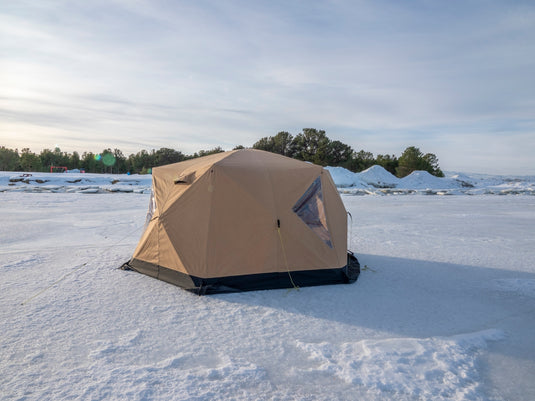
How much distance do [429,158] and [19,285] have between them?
6685 centimetres

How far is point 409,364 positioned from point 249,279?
260cm

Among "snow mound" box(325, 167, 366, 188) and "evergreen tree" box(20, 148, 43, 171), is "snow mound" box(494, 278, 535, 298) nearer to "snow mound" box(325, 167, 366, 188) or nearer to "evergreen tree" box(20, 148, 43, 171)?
"snow mound" box(325, 167, 366, 188)

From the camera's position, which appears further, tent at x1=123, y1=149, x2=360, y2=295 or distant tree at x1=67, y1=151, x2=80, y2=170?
distant tree at x1=67, y1=151, x2=80, y2=170

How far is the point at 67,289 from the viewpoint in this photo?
507 centimetres

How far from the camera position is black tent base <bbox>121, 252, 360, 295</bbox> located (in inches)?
202

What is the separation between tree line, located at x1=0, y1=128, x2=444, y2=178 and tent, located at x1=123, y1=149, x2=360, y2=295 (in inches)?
1851

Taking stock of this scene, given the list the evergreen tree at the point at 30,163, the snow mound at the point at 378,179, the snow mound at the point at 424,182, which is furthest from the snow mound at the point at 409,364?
the evergreen tree at the point at 30,163

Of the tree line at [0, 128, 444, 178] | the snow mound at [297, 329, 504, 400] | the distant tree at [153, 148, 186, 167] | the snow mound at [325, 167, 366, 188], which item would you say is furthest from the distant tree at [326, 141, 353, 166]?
the snow mound at [297, 329, 504, 400]

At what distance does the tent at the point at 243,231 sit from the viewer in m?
5.27

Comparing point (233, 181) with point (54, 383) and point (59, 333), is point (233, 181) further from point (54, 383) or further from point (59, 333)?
point (54, 383)

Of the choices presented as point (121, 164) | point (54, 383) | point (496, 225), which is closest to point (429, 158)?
point (496, 225)

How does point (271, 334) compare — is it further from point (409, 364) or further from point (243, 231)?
point (243, 231)

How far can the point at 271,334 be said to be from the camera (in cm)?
387

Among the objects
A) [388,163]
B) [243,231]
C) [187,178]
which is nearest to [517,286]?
[243,231]
